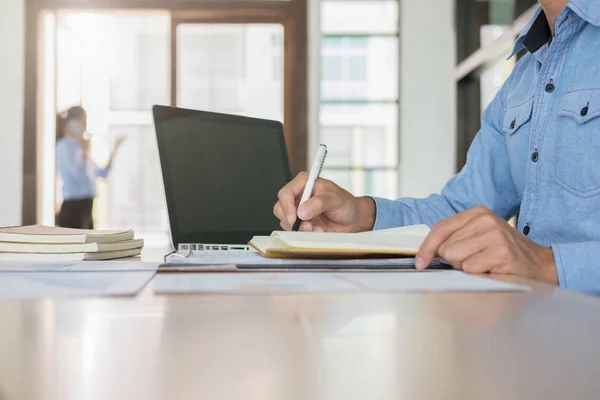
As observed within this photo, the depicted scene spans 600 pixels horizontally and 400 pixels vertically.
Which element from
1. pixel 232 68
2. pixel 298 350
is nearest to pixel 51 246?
pixel 298 350

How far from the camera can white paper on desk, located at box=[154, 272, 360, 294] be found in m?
0.44

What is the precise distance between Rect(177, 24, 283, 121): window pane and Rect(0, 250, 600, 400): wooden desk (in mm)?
4001

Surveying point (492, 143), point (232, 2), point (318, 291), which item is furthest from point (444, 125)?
point (318, 291)

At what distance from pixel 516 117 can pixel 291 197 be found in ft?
1.55

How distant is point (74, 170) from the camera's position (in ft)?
14.1

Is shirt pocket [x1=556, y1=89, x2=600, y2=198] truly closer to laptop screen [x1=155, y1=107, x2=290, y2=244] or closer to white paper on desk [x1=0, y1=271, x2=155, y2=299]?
laptop screen [x1=155, y1=107, x2=290, y2=244]

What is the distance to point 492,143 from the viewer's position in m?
1.23

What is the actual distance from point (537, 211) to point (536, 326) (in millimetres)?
790

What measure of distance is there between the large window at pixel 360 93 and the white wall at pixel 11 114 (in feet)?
6.83

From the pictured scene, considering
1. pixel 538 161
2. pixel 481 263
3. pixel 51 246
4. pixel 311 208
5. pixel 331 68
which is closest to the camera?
pixel 481 263

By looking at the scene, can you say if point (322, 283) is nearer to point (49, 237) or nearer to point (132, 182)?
point (49, 237)

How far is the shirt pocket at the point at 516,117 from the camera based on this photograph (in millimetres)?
1093

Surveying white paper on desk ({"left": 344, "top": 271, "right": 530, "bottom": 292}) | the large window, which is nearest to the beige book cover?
white paper on desk ({"left": 344, "top": 271, "right": 530, "bottom": 292})

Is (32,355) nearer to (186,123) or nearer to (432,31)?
(186,123)
